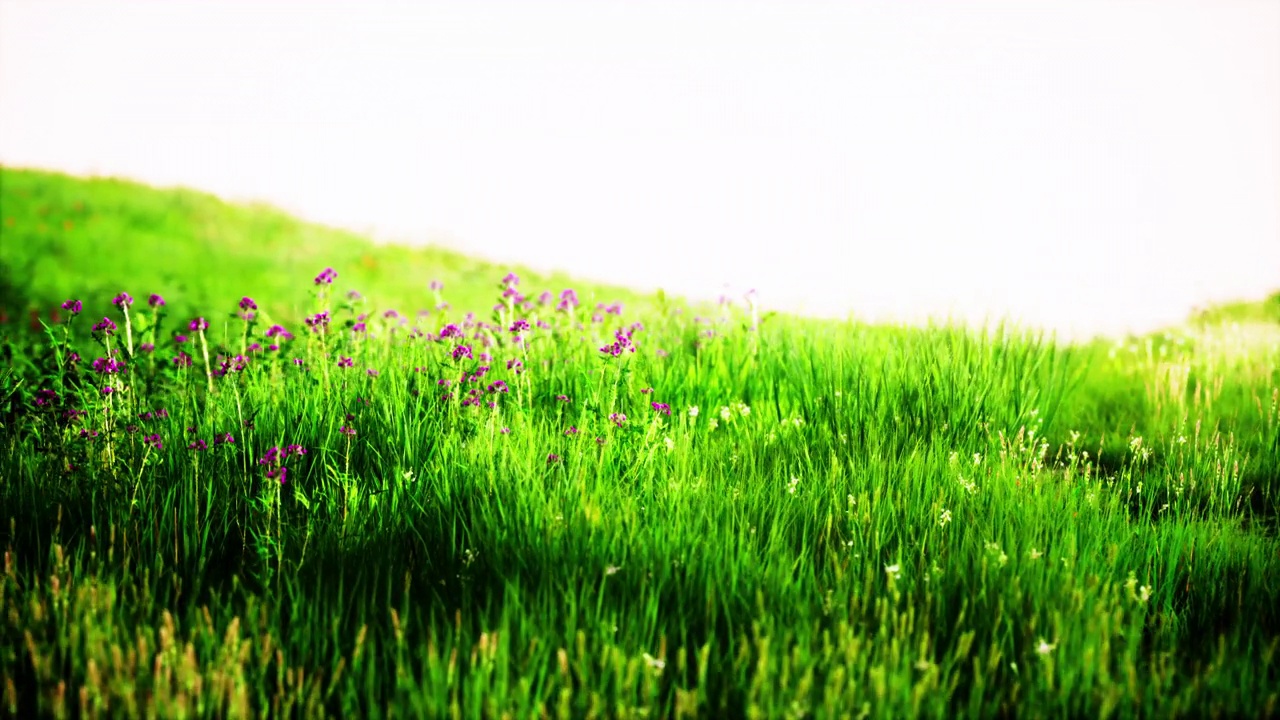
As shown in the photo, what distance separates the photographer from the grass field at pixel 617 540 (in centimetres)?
247

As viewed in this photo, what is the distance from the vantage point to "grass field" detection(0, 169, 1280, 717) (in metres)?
2.47

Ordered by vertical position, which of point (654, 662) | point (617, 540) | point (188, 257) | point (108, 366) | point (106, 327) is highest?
point (188, 257)

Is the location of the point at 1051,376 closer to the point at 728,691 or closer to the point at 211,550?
the point at 728,691

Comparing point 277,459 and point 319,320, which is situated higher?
point 319,320

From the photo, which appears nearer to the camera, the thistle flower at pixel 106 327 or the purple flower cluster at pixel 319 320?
the thistle flower at pixel 106 327

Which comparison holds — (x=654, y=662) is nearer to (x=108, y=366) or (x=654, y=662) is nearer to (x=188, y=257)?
(x=108, y=366)

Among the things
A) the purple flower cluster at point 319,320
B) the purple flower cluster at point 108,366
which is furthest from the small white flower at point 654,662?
the purple flower cluster at point 319,320

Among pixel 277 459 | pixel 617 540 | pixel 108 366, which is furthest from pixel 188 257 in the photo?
pixel 617 540

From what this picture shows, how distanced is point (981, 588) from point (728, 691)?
1025 millimetres

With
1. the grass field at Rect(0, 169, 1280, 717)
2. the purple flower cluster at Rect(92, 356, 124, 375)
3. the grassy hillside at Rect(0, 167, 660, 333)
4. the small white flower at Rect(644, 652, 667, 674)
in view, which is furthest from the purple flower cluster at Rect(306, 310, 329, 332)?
the grassy hillside at Rect(0, 167, 660, 333)

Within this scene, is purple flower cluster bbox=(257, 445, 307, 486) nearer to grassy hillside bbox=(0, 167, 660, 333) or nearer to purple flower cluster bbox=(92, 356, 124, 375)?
purple flower cluster bbox=(92, 356, 124, 375)

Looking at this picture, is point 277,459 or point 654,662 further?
point 277,459

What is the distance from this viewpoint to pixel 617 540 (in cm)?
299

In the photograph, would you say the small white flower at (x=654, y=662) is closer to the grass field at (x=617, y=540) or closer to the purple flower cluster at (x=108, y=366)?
the grass field at (x=617, y=540)
